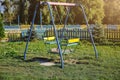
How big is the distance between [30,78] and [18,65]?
172 centimetres

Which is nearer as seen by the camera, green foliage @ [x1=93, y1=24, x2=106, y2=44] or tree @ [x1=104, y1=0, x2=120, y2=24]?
green foliage @ [x1=93, y1=24, x2=106, y2=44]

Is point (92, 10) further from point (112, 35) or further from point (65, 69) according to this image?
point (65, 69)

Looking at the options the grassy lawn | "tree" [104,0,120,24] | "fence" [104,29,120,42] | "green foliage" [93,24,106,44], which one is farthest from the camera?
"tree" [104,0,120,24]

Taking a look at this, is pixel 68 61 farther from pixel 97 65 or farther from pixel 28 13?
pixel 28 13

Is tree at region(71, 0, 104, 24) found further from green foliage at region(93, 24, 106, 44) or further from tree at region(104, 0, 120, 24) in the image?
green foliage at region(93, 24, 106, 44)

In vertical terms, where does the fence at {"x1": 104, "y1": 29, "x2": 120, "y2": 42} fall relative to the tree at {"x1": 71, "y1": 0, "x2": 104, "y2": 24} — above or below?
below

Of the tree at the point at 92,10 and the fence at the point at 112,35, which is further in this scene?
the tree at the point at 92,10

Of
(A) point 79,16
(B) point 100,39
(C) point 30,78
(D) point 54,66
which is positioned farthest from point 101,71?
(A) point 79,16

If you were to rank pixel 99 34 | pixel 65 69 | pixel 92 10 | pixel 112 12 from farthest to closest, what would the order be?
pixel 112 12 < pixel 92 10 < pixel 99 34 < pixel 65 69

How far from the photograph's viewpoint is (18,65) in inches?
314

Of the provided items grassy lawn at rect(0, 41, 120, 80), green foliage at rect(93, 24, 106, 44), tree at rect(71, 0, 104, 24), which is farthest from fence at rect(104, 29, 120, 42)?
tree at rect(71, 0, 104, 24)

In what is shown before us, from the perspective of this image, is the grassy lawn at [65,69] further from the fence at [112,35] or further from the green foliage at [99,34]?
the fence at [112,35]

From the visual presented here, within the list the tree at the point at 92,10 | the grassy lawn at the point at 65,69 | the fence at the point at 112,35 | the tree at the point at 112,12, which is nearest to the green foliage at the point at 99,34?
the fence at the point at 112,35

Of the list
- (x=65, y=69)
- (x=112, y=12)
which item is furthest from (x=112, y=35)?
(x=112, y=12)
